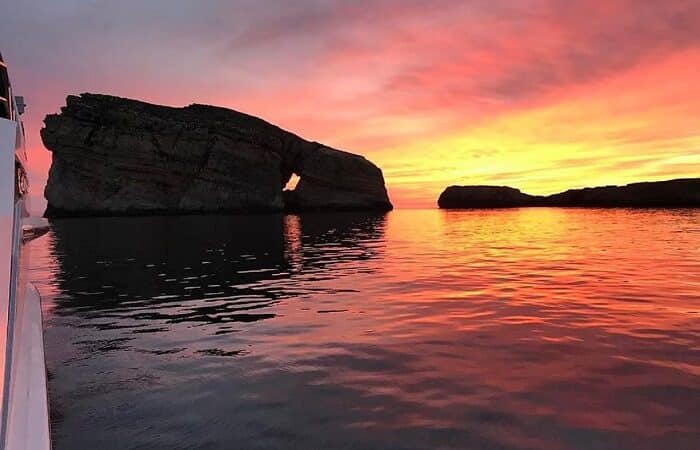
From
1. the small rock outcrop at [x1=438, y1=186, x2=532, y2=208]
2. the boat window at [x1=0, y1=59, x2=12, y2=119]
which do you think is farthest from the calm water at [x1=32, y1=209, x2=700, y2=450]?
the small rock outcrop at [x1=438, y1=186, x2=532, y2=208]

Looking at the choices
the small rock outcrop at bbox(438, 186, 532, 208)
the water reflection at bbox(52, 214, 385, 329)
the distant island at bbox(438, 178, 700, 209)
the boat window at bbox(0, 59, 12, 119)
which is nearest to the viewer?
the boat window at bbox(0, 59, 12, 119)

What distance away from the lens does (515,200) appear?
17375 centimetres

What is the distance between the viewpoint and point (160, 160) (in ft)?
335

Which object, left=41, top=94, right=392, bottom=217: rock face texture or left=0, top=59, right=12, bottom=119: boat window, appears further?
left=41, top=94, right=392, bottom=217: rock face texture

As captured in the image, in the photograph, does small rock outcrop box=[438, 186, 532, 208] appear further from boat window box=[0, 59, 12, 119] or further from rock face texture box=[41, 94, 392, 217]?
boat window box=[0, 59, 12, 119]

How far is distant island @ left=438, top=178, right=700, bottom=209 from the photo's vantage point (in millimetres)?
131375

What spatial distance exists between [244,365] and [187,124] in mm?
105699

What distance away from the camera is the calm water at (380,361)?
6031 mm

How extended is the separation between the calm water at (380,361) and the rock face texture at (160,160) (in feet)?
288

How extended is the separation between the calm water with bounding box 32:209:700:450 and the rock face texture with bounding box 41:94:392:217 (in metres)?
87.7

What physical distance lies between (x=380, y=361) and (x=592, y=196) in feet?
527

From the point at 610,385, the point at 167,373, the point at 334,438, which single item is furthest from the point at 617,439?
the point at 167,373

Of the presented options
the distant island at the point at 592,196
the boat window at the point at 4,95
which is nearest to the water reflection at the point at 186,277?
the boat window at the point at 4,95

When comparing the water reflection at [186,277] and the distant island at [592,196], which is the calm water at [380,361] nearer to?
the water reflection at [186,277]
